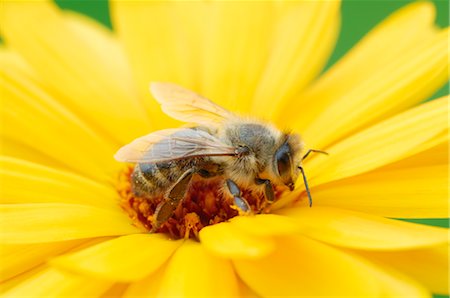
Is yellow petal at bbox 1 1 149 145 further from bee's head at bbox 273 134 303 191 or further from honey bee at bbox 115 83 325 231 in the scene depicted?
bee's head at bbox 273 134 303 191

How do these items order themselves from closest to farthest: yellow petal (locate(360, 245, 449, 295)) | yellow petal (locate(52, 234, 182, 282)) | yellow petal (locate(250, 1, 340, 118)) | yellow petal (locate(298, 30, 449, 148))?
yellow petal (locate(52, 234, 182, 282))
yellow petal (locate(360, 245, 449, 295))
yellow petal (locate(298, 30, 449, 148))
yellow petal (locate(250, 1, 340, 118))

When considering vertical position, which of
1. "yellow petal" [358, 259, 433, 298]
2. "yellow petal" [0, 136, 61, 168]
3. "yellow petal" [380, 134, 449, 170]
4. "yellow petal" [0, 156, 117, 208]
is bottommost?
"yellow petal" [358, 259, 433, 298]

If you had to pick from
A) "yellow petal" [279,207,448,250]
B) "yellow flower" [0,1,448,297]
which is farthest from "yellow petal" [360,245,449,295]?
"yellow petal" [279,207,448,250]

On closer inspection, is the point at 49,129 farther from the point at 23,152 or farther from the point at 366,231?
the point at 366,231

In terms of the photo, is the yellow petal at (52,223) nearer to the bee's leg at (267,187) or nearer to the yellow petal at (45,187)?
the yellow petal at (45,187)

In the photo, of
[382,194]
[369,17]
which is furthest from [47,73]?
[369,17]

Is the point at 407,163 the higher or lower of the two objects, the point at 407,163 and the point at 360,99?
the lower

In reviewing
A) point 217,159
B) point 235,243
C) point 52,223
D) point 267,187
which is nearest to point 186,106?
point 217,159

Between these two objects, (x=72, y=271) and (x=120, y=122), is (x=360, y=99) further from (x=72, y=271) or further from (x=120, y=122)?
(x=72, y=271)
